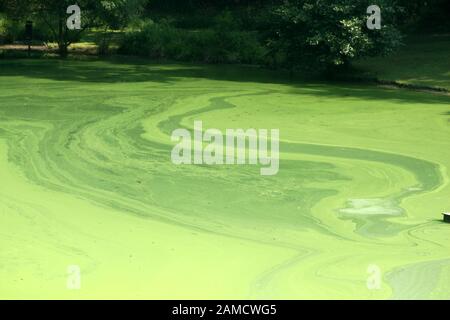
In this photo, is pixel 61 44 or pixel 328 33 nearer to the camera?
pixel 328 33

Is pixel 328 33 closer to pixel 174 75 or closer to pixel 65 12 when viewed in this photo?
pixel 174 75

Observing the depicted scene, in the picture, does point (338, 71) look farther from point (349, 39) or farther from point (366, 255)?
point (366, 255)

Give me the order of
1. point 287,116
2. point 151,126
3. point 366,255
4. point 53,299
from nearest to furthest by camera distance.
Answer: point 53,299
point 366,255
point 151,126
point 287,116

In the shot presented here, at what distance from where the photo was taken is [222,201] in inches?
214

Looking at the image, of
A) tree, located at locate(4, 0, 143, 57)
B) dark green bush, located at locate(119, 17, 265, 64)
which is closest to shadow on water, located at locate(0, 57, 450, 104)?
dark green bush, located at locate(119, 17, 265, 64)

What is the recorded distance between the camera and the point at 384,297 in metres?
3.73

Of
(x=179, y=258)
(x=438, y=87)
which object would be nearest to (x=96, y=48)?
(x=438, y=87)

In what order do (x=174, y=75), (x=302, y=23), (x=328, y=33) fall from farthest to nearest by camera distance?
(x=174, y=75) < (x=302, y=23) < (x=328, y=33)

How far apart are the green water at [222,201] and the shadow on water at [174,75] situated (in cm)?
40

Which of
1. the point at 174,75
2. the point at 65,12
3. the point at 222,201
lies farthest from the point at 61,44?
the point at 222,201

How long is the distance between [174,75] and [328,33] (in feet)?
7.28

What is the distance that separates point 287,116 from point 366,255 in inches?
175

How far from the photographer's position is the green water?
3.97 meters

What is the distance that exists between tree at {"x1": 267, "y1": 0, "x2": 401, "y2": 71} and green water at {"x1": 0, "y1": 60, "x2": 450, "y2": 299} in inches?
63.1
